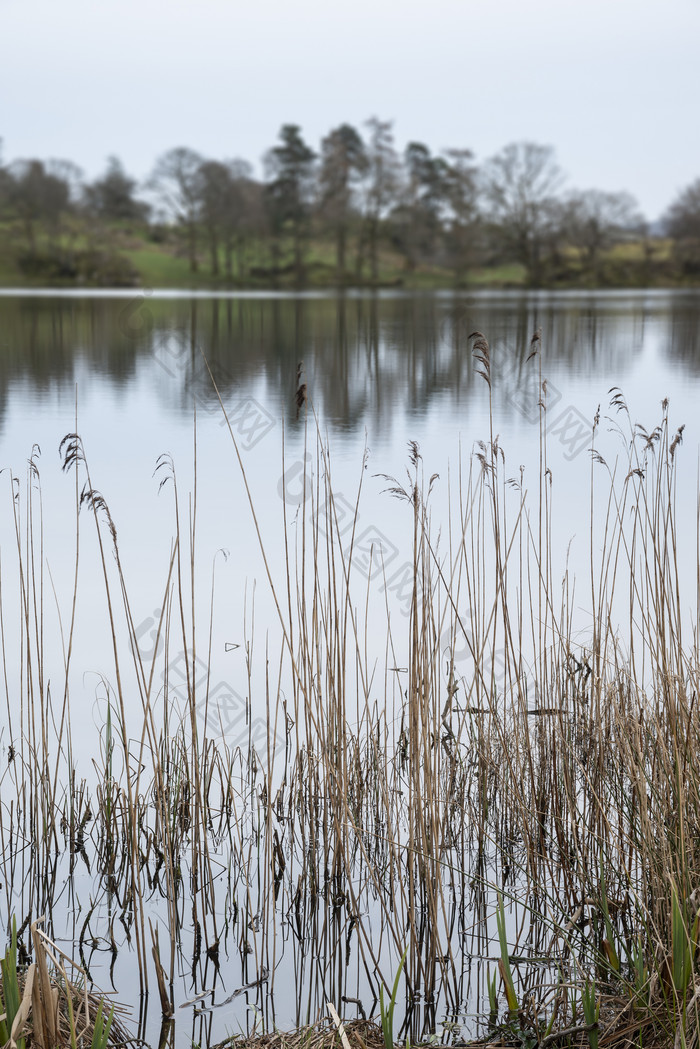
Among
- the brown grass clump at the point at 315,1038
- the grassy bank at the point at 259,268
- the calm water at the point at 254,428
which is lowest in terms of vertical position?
the brown grass clump at the point at 315,1038

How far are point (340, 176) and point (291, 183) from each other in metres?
3.12

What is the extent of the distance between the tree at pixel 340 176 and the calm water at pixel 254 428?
3511 centimetres

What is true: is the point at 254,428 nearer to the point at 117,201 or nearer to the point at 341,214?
the point at 341,214

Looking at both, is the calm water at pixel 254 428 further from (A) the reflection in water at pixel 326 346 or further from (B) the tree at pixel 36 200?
(B) the tree at pixel 36 200

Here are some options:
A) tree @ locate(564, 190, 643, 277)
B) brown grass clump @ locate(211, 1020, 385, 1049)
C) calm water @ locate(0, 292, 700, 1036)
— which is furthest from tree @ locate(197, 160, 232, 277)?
brown grass clump @ locate(211, 1020, 385, 1049)

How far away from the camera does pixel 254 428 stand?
406 inches

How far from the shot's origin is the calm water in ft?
16.5

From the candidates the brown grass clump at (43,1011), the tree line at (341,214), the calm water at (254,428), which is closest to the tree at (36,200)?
the tree line at (341,214)

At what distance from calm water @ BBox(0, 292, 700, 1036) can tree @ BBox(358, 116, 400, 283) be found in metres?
37.6

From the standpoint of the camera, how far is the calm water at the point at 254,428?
502 cm

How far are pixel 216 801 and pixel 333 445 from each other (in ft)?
20.8

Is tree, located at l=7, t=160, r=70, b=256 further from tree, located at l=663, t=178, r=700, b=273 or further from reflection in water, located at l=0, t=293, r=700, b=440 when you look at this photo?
tree, located at l=663, t=178, r=700, b=273

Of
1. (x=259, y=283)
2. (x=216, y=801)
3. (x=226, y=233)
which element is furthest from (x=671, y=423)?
(x=226, y=233)

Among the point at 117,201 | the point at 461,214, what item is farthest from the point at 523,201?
the point at 117,201
